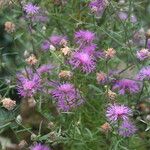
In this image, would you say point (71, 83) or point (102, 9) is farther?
point (102, 9)

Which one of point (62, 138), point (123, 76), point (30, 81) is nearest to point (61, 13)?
point (123, 76)

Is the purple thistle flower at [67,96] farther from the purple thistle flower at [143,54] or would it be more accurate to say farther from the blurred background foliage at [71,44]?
the purple thistle flower at [143,54]

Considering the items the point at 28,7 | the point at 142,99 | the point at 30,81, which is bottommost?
the point at 142,99

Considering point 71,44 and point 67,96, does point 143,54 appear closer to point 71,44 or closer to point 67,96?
point 67,96

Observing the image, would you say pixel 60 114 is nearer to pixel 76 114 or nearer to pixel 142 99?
pixel 76 114

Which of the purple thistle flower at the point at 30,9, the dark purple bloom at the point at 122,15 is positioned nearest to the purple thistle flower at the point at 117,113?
Result: the purple thistle flower at the point at 30,9

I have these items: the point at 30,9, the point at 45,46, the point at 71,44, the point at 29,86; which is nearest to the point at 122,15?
the point at 71,44
